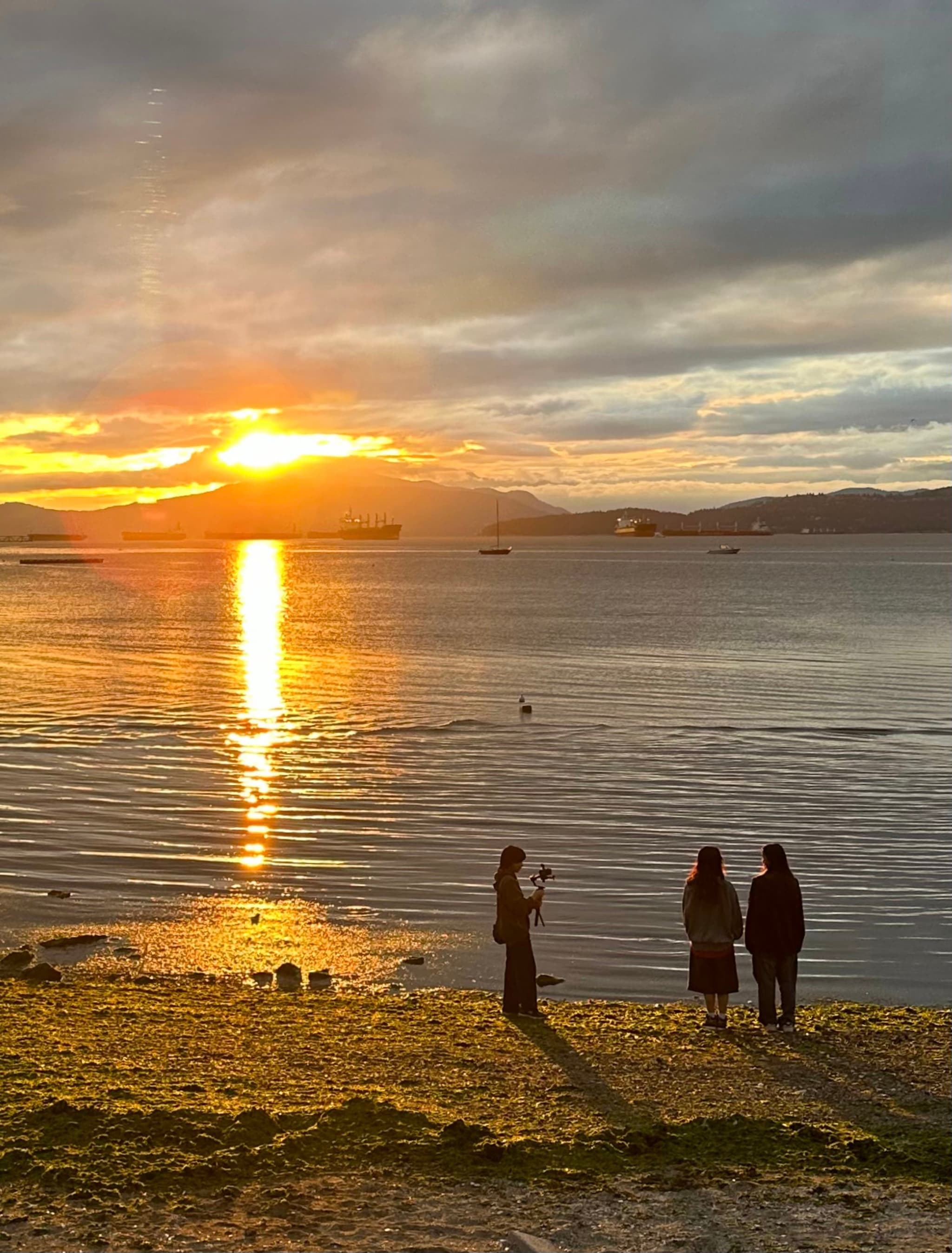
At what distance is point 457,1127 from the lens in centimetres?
920

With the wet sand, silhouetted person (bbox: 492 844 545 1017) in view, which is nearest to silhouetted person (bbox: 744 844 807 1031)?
the wet sand

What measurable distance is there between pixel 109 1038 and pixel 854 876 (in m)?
12.1

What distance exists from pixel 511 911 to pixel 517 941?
297 mm

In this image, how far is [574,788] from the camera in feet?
90.3

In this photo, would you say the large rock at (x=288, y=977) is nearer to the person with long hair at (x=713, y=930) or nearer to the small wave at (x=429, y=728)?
the person with long hair at (x=713, y=930)

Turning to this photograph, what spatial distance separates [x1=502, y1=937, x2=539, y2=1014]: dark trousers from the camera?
13.0 metres

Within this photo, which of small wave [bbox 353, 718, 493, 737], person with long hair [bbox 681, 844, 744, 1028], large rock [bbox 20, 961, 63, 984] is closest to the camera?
person with long hair [bbox 681, 844, 744, 1028]

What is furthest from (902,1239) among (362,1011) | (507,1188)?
(362,1011)

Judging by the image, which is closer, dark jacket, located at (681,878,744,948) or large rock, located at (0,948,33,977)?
dark jacket, located at (681,878,744,948)

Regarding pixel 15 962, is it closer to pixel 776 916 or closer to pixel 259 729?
pixel 776 916

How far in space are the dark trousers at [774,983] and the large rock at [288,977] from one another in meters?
4.97

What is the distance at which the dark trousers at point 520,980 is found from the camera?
13.0 metres

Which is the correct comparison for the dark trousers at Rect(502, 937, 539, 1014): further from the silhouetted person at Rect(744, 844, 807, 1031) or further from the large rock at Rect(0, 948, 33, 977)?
the large rock at Rect(0, 948, 33, 977)

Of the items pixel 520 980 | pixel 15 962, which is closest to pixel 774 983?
pixel 520 980
